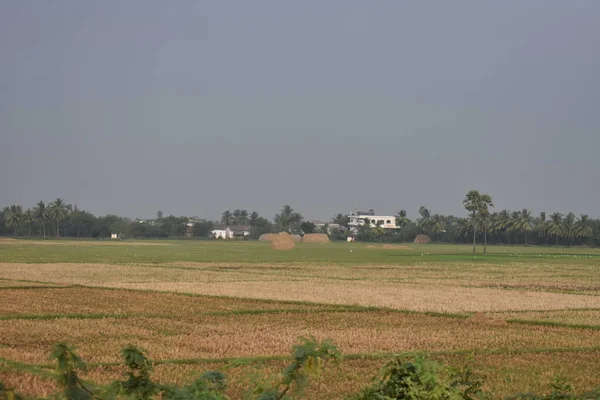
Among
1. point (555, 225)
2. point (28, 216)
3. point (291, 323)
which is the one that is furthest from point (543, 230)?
point (291, 323)

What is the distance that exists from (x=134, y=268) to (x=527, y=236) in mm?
137396

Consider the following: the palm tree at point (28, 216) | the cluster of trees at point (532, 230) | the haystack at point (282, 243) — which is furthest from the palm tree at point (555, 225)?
the palm tree at point (28, 216)

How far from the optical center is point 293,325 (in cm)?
2173

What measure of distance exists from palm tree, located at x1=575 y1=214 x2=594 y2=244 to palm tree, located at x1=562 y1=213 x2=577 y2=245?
843 millimetres

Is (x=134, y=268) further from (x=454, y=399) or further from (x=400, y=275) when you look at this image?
(x=454, y=399)

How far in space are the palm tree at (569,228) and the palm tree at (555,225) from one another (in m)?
1.09

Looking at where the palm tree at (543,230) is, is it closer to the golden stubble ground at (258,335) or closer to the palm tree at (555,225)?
the palm tree at (555,225)

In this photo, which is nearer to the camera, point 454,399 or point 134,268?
point 454,399

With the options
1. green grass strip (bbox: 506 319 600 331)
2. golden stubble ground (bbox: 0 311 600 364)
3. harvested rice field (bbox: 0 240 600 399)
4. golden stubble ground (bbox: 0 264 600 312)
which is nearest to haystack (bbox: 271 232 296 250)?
golden stubble ground (bbox: 0 264 600 312)

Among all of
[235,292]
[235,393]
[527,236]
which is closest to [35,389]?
[235,393]

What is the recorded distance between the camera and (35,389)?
11.9 meters

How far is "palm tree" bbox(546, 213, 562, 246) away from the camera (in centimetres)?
16966

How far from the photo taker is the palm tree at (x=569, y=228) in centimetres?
17062

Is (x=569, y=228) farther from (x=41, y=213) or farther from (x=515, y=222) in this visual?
(x=41, y=213)
